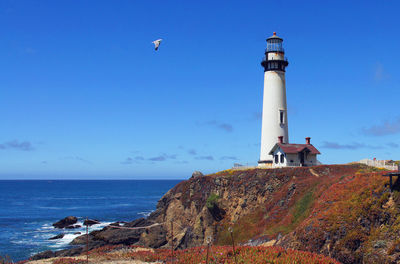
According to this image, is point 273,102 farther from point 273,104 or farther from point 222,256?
point 222,256

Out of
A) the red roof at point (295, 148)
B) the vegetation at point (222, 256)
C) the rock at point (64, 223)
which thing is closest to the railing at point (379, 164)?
the red roof at point (295, 148)

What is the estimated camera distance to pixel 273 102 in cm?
5006

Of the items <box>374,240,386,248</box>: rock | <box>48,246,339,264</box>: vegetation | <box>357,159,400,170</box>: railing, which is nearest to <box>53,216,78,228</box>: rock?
<box>48,246,339,264</box>: vegetation

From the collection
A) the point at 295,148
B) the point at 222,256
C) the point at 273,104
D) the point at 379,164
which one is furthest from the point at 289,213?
the point at 273,104

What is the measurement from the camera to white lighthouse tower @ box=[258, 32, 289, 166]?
49812 mm

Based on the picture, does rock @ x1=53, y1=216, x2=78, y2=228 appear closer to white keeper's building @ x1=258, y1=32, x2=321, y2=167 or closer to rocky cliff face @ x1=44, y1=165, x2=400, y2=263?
rocky cliff face @ x1=44, y1=165, x2=400, y2=263

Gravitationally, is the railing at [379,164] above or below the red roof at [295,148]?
below

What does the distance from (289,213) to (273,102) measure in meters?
20.1

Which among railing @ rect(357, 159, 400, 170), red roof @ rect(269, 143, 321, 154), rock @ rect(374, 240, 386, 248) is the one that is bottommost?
rock @ rect(374, 240, 386, 248)

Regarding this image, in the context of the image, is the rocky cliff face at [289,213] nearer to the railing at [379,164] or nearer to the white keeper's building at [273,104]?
the railing at [379,164]

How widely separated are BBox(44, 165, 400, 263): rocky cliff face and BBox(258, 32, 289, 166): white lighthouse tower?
233 inches

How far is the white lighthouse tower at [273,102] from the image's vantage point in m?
49.8

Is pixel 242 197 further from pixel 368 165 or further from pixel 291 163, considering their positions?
pixel 368 165

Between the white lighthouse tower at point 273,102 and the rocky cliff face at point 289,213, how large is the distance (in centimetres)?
593
